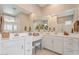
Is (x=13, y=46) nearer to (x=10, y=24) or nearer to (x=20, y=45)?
(x=20, y=45)

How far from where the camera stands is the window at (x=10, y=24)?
66.8 inches

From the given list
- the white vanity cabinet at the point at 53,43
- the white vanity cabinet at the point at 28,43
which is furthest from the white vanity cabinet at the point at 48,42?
the white vanity cabinet at the point at 28,43

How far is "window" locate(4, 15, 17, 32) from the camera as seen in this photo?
170 centimetres

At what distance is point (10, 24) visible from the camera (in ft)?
5.70

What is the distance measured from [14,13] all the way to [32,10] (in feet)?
1.31

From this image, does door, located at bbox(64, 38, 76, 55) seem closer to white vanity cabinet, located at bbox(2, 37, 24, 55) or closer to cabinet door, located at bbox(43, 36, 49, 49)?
cabinet door, located at bbox(43, 36, 49, 49)

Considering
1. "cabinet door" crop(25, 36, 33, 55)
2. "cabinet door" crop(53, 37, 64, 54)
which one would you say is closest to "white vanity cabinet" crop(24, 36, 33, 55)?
"cabinet door" crop(25, 36, 33, 55)

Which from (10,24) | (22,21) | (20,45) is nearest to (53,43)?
(20,45)

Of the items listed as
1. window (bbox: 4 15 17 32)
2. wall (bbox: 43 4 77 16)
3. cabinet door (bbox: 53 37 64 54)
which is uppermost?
wall (bbox: 43 4 77 16)

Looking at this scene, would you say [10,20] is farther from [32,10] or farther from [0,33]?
[32,10]

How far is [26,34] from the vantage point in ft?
6.15

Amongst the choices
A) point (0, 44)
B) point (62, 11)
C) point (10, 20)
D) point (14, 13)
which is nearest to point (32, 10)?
point (14, 13)

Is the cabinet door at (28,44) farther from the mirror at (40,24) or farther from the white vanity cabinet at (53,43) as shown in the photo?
the white vanity cabinet at (53,43)

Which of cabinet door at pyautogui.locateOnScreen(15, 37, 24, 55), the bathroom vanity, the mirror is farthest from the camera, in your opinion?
the mirror
